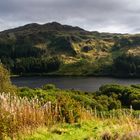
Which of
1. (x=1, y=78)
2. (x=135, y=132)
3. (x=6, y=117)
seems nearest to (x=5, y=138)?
(x=6, y=117)

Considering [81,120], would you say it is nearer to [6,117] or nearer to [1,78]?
[6,117]

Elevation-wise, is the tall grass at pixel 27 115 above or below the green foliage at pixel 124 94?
above

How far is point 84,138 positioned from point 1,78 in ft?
135

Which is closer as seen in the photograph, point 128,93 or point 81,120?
point 81,120

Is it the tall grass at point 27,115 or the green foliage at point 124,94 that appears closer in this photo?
the tall grass at point 27,115

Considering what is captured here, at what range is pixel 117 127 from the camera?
1725 centimetres

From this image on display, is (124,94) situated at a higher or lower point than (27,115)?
lower

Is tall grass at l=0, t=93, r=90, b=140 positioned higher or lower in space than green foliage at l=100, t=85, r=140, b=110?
higher

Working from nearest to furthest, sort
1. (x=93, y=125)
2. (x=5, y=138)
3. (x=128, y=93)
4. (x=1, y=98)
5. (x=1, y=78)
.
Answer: (x=5, y=138), (x=1, y=98), (x=93, y=125), (x=1, y=78), (x=128, y=93)

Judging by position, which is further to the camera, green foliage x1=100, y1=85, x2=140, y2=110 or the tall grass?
green foliage x1=100, y1=85, x2=140, y2=110

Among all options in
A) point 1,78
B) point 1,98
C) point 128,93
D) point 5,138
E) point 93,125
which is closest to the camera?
point 5,138

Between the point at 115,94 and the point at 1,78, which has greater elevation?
the point at 1,78

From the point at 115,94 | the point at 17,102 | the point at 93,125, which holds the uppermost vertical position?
the point at 17,102

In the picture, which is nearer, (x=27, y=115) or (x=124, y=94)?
(x=27, y=115)
